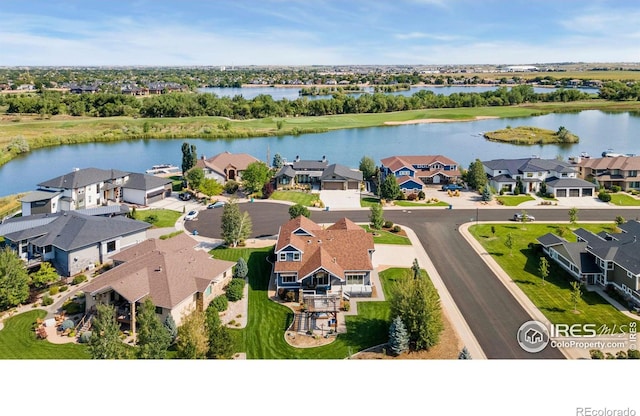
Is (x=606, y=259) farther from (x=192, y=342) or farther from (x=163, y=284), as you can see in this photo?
(x=163, y=284)

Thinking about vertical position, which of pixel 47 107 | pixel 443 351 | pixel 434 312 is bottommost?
pixel 443 351

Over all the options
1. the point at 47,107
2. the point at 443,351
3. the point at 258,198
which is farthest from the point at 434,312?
the point at 47,107

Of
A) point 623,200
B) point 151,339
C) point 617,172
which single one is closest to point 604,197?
point 623,200

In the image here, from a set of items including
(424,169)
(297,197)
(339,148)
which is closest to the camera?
(297,197)

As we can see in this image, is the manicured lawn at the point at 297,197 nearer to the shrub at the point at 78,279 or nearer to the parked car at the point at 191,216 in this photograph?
the parked car at the point at 191,216

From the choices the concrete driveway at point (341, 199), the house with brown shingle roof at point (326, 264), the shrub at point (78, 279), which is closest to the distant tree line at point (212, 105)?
the concrete driveway at point (341, 199)

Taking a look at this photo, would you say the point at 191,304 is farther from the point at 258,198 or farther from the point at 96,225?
the point at 258,198

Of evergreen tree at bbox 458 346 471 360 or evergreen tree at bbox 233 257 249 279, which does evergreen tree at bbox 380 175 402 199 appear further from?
evergreen tree at bbox 458 346 471 360
